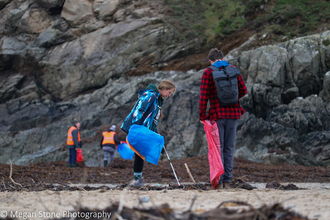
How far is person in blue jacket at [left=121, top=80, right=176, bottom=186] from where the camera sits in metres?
4.32

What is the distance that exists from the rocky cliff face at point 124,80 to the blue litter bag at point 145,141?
8.56 m

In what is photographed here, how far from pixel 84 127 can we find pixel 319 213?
19888 mm

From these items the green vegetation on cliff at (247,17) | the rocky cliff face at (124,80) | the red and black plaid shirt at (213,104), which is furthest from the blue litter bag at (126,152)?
the green vegetation on cliff at (247,17)

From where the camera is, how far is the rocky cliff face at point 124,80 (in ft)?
46.1

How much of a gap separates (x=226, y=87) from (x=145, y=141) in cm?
138

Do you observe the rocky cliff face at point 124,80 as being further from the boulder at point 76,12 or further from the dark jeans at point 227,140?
the dark jeans at point 227,140

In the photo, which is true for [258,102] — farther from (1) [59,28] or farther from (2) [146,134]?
(1) [59,28]

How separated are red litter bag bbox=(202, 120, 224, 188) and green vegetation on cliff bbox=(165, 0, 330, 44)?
22159 mm

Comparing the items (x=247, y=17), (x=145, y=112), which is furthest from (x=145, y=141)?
(x=247, y=17)

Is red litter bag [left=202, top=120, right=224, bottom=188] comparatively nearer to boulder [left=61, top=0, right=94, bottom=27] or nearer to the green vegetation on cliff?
the green vegetation on cliff

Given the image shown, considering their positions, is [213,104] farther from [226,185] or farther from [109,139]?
[109,139]

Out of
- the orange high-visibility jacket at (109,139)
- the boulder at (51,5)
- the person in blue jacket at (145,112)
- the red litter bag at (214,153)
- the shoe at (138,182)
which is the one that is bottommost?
the orange high-visibility jacket at (109,139)

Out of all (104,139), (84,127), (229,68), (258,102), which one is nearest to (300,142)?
(258,102)

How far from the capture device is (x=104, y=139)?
40.1 ft
